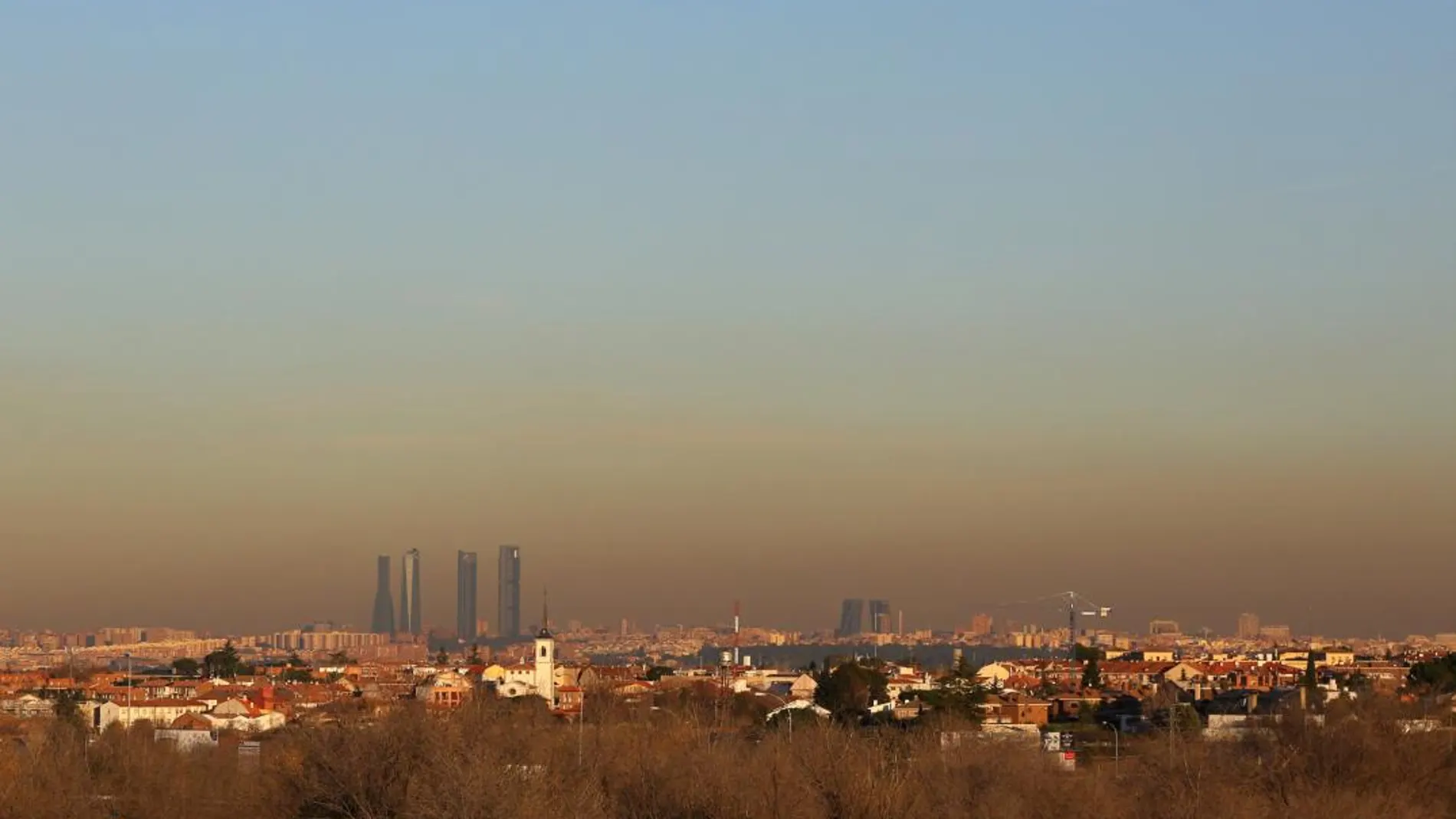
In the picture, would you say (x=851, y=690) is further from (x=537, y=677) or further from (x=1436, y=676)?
(x=537, y=677)

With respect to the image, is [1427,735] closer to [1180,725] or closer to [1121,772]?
[1121,772]

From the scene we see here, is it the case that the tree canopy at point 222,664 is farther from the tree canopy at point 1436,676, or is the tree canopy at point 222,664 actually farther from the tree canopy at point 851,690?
the tree canopy at point 1436,676

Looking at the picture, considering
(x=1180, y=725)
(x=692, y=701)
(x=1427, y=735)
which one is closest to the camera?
(x=1427, y=735)

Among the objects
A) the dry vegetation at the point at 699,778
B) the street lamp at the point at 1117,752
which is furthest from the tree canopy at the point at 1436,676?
the dry vegetation at the point at 699,778

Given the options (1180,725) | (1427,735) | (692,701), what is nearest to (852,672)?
(692,701)

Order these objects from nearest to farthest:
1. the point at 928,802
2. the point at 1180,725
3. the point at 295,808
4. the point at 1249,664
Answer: the point at 928,802, the point at 295,808, the point at 1180,725, the point at 1249,664

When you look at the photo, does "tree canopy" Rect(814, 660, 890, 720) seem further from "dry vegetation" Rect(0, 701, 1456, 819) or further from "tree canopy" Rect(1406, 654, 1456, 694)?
"dry vegetation" Rect(0, 701, 1456, 819)

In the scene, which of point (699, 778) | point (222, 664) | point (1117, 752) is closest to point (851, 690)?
point (1117, 752)

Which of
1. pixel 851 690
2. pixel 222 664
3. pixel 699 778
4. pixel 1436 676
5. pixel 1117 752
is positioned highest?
pixel 222 664

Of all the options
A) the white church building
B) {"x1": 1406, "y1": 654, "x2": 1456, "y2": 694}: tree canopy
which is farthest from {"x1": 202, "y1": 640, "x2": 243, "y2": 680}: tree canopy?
{"x1": 1406, "y1": 654, "x2": 1456, "y2": 694}: tree canopy
